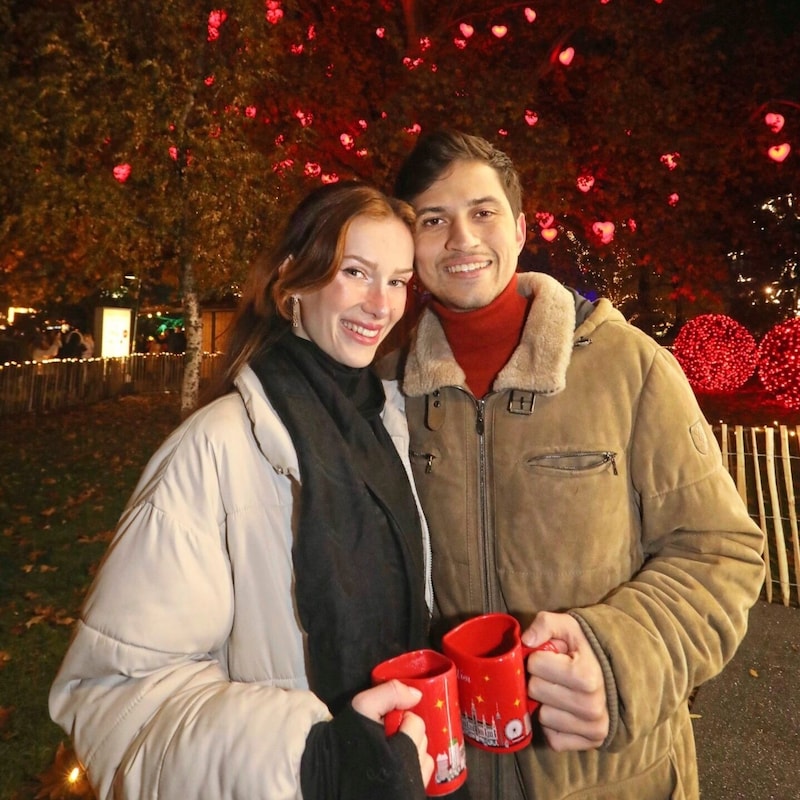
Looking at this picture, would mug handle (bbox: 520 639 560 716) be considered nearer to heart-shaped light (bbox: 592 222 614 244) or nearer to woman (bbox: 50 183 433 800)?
woman (bbox: 50 183 433 800)

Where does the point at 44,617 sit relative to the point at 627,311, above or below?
below

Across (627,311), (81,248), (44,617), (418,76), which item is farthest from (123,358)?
(627,311)

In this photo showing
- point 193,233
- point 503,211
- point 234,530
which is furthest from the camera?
point 193,233

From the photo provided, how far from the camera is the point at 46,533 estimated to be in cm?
729

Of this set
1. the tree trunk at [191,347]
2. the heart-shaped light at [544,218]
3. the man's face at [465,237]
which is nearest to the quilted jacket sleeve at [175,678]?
the man's face at [465,237]

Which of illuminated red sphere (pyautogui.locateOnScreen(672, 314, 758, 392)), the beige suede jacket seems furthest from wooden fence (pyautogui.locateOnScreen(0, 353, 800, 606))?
illuminated red sphere (pyautogui.locateOnScreen(672, 314, 758, 392))

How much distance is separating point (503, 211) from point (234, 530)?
4.91 feet

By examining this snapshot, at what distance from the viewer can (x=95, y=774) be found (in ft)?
4.80

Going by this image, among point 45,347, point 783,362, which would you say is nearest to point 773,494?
point 783,362

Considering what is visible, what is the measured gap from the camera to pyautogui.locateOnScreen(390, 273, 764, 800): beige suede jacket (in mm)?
1794

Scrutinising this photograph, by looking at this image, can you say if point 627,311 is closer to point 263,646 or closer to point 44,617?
point 44,617

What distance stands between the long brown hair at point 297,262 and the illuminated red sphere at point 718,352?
1431 cm

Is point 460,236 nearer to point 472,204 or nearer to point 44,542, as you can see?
point 472,204

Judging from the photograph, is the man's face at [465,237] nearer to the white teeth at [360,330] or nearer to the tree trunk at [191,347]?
the white teeth at [360,330]
